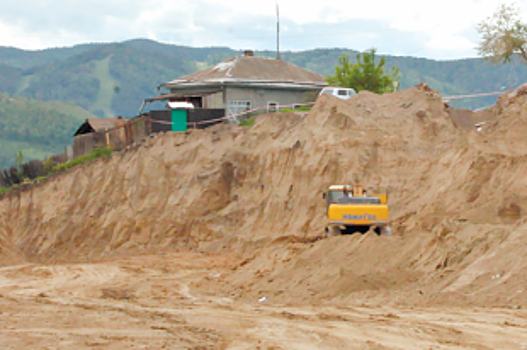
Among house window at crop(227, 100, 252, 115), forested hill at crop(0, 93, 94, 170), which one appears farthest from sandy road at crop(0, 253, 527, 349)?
forested hill at crop(0, 93, 94, 170)

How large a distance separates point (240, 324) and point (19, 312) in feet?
12.2

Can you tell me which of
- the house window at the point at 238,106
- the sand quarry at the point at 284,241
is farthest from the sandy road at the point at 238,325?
the house window at the point at 238,106

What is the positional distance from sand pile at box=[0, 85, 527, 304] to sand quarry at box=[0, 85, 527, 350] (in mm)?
55

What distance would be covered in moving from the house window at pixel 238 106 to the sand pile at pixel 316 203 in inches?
257

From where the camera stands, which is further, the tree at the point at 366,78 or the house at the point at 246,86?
the tree at the point at 366,78

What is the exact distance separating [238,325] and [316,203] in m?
11.6

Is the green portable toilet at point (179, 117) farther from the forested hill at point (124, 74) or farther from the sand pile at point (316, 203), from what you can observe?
the forested hill at point (124, 74)

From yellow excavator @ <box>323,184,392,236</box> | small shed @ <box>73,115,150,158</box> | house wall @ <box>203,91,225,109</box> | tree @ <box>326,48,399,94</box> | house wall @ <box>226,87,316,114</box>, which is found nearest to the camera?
yellow excavator @ <box>323,184,392,236</box>

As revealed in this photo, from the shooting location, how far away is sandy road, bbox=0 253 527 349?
25.3 feet

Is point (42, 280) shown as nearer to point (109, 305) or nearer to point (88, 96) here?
point (109, 305)

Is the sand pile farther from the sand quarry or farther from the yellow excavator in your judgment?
the yellow excavator

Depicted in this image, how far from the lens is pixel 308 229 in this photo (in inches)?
786

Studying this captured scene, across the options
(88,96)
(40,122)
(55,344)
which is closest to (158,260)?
(55,344)

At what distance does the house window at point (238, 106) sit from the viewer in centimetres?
3362
